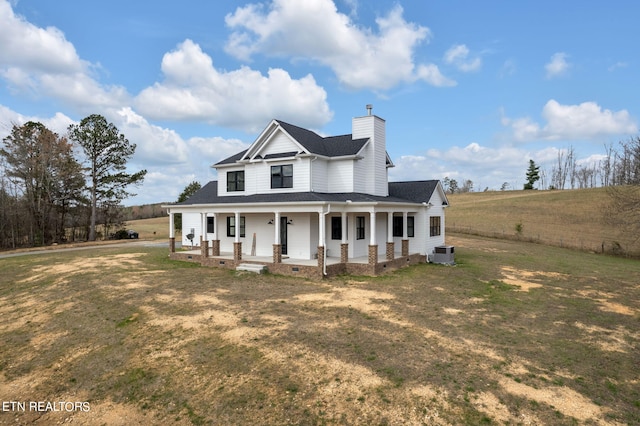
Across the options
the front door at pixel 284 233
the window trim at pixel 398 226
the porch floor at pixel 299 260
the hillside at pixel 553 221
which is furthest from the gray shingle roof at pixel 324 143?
the hillside at pixel 553 221

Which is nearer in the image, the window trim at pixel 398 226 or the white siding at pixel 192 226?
the window trim at pixel 398 226

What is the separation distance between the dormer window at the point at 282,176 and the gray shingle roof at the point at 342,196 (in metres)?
0.73

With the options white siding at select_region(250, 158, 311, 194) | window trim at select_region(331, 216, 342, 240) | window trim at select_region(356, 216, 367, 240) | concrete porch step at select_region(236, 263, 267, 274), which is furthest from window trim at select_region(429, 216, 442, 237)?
concrete porch step at select_region(236, 263, 267, 274)

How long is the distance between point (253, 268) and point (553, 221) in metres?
46.1

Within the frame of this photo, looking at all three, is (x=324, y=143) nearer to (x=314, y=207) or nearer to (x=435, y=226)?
(x=314, y=207)

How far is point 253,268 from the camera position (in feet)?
61.1

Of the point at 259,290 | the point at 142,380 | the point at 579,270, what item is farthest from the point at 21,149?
the point at 579,270

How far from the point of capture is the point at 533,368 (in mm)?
8164

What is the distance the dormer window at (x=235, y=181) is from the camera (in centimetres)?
2381

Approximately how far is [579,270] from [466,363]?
17.3m

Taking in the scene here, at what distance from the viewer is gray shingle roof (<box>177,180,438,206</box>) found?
62.5 feet

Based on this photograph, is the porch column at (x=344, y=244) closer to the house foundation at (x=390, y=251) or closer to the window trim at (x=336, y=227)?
the window trim at (x=336, y=227)

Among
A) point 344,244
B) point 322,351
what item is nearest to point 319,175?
point 344,244

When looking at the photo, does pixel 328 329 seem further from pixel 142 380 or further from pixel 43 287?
pixel 43 287
